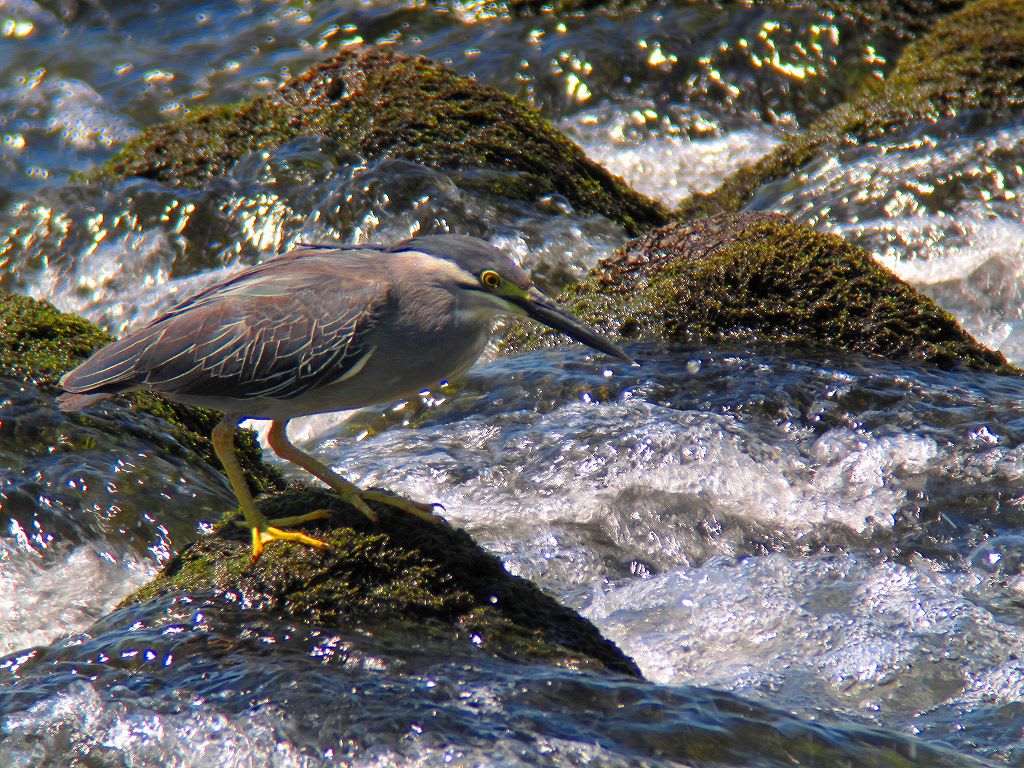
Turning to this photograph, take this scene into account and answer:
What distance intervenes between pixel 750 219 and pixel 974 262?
88.8 inches

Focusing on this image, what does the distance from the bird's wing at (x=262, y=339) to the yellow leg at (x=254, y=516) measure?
0.91ft

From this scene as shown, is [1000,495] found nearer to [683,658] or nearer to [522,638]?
[683,658]

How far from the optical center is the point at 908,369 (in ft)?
21.3

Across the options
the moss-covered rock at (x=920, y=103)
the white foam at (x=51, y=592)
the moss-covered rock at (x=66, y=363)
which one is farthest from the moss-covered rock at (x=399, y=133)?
the white foam at (x=51, y=592)

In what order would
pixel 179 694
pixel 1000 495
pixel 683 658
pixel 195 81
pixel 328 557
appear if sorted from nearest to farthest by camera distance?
pixel 179 694
pixel 328 557
pixel 683 658
pixel 1000 495
pixel 195 81

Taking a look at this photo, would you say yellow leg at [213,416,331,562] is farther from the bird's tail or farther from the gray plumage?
the bird's tail

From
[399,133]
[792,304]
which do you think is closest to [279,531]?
[792,304]

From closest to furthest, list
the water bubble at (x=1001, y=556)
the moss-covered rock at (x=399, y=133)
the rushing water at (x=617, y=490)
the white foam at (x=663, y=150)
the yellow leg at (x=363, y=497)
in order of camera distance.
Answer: the rushing water at (x=617, y=490), the yellow leg at (x=363, y=497), the water bubble at (x=1001, y=556), the moss-covered rock at (x=399, y=133), the white foam at (x=663, y=150)

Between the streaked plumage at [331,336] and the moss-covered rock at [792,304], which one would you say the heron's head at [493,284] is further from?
the moss-covered rock at [792,304]

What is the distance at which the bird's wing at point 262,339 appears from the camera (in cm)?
423

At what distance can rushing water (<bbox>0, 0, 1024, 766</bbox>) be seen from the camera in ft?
11.4

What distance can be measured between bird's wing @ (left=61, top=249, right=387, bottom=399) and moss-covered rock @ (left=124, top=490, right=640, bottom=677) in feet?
1.87

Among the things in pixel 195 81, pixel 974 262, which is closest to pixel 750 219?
pixel 974 262

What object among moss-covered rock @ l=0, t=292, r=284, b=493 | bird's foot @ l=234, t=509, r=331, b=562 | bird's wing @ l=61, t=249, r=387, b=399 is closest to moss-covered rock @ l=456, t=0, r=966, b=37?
moss-covered rock @ l=0, t=292, r=284, b=493
